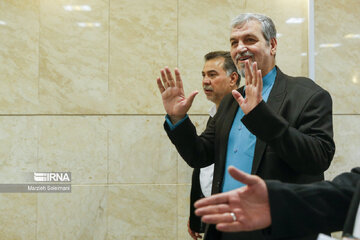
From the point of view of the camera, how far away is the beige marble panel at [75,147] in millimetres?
3494

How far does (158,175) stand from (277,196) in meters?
2.53

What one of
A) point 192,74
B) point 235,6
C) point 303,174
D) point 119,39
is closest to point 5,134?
point 119,39

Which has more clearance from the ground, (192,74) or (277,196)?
(192,74)

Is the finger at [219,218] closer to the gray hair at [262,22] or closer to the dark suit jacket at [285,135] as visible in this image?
the dark suit jacket at [285,135]

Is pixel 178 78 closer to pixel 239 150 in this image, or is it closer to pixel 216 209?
pixel 239 150

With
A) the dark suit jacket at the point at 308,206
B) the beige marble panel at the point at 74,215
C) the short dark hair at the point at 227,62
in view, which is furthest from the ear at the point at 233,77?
the dark suit jacket at the point at 308,206

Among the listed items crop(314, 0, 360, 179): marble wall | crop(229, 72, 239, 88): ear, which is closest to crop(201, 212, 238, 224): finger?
crop(229, 72, 239, 88): ear

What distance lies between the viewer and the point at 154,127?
3.51 meters

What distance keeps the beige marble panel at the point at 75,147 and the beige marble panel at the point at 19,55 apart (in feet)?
1.02

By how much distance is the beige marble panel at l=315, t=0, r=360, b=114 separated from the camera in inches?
141

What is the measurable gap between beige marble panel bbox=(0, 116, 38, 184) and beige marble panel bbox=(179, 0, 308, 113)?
1.70 meters

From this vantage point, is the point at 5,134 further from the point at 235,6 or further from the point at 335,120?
the point at 335,120

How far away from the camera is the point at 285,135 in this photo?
1497 mm

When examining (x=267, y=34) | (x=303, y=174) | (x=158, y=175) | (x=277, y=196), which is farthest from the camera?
(x=158, y=175)
